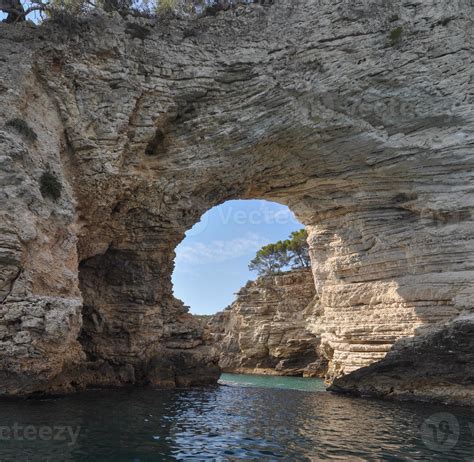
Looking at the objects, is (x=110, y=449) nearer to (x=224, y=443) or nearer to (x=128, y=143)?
(x=224, y=443)

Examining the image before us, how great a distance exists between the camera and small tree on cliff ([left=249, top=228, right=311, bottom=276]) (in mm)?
48875

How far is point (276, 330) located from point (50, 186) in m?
27.9

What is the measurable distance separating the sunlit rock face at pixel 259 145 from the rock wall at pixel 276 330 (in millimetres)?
16083

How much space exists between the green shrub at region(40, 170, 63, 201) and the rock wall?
80.3ft

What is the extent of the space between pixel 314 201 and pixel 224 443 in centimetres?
1618

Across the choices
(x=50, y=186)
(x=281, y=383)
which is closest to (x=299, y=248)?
(x=281, y=383)

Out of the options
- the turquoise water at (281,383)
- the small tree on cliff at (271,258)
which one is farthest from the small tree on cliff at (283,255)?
the turquoise water at (281,383)

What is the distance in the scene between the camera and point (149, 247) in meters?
21.7

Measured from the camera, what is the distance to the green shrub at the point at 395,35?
67.2ft

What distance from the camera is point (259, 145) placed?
20.9 meters

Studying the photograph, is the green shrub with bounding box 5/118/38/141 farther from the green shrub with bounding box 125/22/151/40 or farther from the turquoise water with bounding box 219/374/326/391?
the turquoise water with bounding box 219/374/326/391

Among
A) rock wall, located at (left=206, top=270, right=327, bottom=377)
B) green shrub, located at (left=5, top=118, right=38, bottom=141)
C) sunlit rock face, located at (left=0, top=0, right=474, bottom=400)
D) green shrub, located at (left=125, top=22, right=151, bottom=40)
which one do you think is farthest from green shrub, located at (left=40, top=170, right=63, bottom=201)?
rock wall, located at (left=206, top=270, right=327, bottom=377)

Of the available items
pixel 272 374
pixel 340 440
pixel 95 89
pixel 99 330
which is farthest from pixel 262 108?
pixel 272 374

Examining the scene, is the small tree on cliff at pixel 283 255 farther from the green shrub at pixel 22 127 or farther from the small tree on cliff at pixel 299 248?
the green shrub at pixel 22 127
